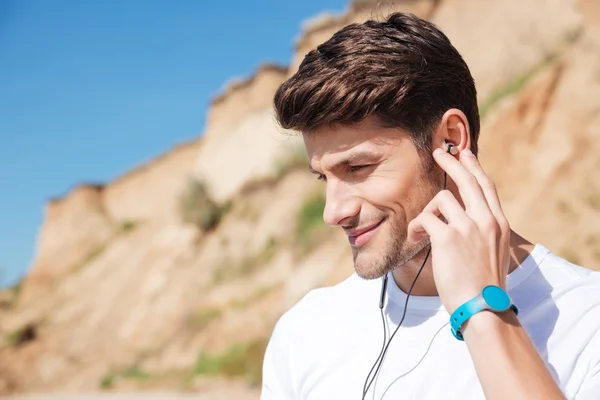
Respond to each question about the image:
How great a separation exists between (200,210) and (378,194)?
2172 centimetres

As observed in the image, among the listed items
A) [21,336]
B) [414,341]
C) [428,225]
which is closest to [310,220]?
→ [21,336]

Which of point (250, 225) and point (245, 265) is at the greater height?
point (250, 225)

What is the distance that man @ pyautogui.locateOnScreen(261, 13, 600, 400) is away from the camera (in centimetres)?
185

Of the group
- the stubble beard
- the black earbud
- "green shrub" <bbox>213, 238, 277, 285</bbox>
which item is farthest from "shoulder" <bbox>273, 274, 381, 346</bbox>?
"green shrub" <bbox>213, 238, 277, 285</bbox>

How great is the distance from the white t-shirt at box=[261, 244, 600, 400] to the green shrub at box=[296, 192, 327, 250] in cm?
1338

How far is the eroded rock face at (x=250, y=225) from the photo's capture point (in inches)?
356

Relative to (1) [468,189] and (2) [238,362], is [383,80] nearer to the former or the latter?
(1) [468,189]

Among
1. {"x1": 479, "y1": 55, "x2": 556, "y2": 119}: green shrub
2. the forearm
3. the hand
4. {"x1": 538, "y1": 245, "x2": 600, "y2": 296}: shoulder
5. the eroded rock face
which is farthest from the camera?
{"x1": 479, "y1": 55, "x2": 556, "y2": 119}: green shrub

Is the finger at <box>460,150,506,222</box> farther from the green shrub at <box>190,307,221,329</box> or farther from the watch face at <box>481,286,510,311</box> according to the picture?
the green shrub at <box>190,307,221,329</box>

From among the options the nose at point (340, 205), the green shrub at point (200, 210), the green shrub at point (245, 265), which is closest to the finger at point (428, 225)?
the nose at point (340, 205)

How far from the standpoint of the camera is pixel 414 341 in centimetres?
204

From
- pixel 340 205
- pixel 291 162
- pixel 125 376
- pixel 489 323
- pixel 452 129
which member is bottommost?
pixel 489 323

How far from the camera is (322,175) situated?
7.45 feet

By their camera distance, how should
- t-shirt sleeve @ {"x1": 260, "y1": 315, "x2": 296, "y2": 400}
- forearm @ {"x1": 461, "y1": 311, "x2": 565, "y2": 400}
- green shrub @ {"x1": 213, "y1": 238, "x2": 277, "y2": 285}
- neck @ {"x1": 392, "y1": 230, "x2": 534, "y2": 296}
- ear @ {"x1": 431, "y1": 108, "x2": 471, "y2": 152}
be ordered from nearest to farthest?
forearm @ {"x1": 461, "y1": 311, "x2": 565, "y2": 400} → neck @ {"x1": 392, "y1": 230, "x2": 534, "y2": 296} → ear @ {"x1": 431, "y1": 108, "x2": 471, "y2": 152} → t-shirt sleeve @ {"x1": 260, "y1": 315, "x2": 296, "y2": 400} → green shrub @ {"x1": 213, "y1": 238, "x2": 277, "y2": 285}
